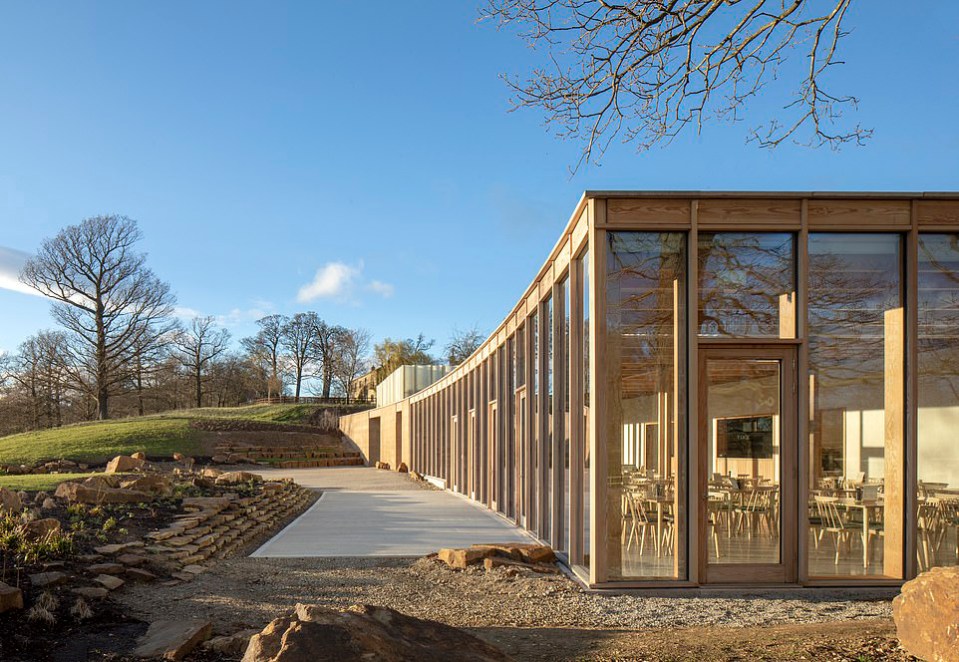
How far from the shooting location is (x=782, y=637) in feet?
18.1

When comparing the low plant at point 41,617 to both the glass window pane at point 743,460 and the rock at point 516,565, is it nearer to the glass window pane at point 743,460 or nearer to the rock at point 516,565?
the rock at point 516,565

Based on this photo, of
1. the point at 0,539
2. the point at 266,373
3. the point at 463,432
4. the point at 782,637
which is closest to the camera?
the point at 782,637

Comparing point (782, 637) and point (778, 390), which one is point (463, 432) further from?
point (782, 637)

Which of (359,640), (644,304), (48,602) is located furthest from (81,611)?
(644,304)

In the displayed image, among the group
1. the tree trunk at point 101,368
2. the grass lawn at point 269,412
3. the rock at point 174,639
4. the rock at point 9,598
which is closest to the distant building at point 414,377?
the grass lawn at point 269,412

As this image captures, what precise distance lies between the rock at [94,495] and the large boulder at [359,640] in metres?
8.64

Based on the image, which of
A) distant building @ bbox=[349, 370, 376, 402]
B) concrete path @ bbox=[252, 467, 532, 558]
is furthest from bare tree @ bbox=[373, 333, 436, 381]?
concrete path @ bbox=[252, 467, 532, 558]

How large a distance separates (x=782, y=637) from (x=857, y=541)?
347 centimetres

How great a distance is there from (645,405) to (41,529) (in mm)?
6519

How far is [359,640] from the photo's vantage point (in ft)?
13.3

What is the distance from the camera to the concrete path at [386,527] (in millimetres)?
11242

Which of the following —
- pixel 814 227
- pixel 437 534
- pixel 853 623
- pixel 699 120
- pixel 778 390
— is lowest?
pixel 437 534

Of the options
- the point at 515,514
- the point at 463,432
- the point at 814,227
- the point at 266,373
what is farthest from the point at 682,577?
the point at 266,373

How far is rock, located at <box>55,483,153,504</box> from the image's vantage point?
1156cm
